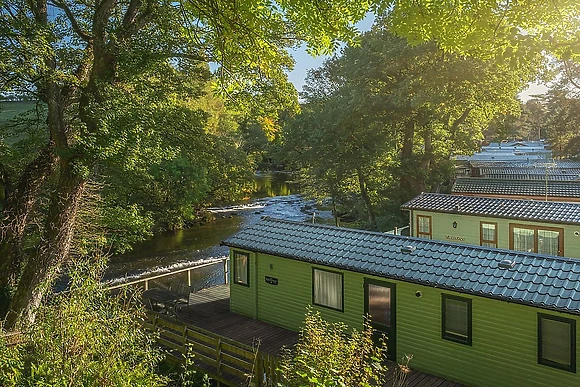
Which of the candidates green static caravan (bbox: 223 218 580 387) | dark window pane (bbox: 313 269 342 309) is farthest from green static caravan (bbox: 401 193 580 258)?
dark window pane (bbox: 313 269 342 309)

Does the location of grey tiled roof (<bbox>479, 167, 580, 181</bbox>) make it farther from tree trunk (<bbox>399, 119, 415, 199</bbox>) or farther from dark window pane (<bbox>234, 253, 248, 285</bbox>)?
dark window pane (<bbox>234, 253, 248, 285</bbox>)

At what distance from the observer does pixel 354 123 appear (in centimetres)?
2469

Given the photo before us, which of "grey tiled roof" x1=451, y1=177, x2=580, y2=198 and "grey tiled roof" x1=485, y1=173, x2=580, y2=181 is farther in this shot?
"grey tiled roof" x1=485, y1=173, x2=580, y2=181

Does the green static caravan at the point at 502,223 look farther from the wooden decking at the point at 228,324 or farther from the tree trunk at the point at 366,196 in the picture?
the tree trunk at the point at 366,196

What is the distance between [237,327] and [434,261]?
16.8 feet

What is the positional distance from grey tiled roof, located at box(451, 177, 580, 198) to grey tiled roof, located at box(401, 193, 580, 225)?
5.19m

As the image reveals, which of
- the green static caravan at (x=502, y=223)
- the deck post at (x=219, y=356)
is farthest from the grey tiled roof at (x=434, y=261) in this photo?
the green static caravan at (x=502, y=223)

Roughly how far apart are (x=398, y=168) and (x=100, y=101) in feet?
62.4

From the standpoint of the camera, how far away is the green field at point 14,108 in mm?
12451

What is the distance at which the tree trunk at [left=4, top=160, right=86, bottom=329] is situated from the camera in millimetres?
9398

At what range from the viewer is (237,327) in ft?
37.3

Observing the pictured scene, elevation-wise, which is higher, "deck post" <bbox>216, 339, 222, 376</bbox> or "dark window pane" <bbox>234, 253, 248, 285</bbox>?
"dark window pane" <bbox>234, 253, 248, 285</bbox>

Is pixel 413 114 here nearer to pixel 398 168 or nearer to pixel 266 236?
pixel 398 168

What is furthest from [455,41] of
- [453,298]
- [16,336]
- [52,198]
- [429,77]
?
[429,77]
